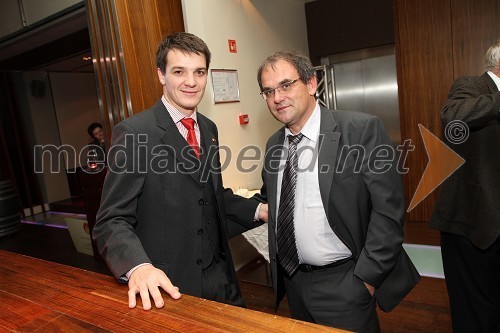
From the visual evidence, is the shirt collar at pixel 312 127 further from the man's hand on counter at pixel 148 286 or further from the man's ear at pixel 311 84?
the man's hand on counter at pixel 148 286

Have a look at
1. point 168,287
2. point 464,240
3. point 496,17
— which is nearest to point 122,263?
point 168,287

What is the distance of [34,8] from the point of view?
151 inches

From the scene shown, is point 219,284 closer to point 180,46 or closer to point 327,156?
point 327,156

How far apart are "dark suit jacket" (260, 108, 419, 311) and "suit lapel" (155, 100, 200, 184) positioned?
0.53 m

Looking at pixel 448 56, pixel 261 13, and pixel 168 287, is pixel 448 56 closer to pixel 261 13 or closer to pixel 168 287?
pixel 261 13

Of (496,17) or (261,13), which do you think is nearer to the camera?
(496,17)

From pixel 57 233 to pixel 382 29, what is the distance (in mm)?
6152

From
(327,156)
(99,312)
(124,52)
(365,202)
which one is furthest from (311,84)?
(124,52)

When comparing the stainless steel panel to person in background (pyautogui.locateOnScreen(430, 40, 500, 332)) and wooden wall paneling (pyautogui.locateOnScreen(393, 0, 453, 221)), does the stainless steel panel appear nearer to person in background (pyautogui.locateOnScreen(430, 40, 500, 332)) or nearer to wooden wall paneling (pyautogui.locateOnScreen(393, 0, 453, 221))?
wooden wall paneling (pyautogui.locateOnScreen(393, 0, 453, 221))

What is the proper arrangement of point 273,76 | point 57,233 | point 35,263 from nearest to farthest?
1. point 35,263
2. point 273,76
3. point 57,233

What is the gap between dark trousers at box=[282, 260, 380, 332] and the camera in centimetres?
157

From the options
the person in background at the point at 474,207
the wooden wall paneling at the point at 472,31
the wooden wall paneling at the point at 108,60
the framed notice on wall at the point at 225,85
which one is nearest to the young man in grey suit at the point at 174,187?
the person in background at the point at 474,207

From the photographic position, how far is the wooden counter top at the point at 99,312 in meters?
0.88

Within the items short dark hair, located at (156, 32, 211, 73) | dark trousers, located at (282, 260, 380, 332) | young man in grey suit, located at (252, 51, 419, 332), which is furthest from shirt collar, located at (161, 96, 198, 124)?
dark trousers, located at (282, 260, 380, 332)
